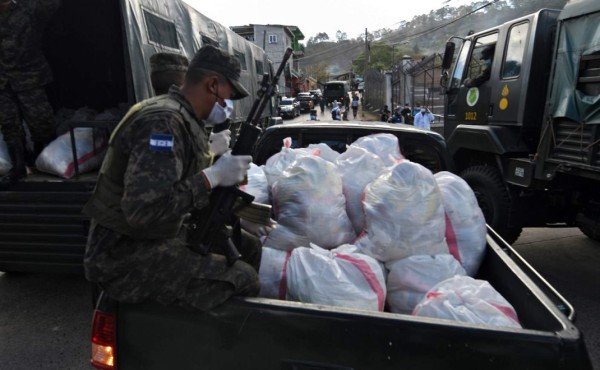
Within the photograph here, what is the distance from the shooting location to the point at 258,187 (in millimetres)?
2861

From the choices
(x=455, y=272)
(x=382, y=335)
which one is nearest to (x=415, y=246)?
(x=455, y=272)

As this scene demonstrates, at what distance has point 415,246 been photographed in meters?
2.13

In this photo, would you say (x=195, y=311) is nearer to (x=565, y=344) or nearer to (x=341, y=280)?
(x=341, y=280)

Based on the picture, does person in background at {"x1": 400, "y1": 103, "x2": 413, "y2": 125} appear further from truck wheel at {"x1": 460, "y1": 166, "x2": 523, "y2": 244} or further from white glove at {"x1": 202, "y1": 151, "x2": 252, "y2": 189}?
white glove at {"x1": 202, "y1": 151, "x2": 252, "y2": 189}

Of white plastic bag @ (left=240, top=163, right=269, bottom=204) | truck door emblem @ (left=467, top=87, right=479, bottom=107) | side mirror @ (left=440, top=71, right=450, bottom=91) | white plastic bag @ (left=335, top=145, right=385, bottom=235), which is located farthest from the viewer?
side mirror @ (left=440, top=71, right=450, bottom=91)

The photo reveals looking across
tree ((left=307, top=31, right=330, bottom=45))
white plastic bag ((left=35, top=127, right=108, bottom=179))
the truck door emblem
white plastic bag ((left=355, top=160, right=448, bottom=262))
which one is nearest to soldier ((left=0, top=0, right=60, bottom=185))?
white plastic bag ((left=35, top=127, right=108, bottom=179))

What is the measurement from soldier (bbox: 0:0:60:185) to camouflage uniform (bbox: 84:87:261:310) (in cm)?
245

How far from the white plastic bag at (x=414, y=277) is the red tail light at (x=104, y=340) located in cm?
119

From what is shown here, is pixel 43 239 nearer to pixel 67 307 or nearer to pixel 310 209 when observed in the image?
pixel 67 307

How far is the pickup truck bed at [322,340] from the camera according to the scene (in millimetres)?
1301

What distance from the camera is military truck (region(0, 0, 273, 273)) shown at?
11.2ft

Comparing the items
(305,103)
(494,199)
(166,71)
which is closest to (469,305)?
(166,71)

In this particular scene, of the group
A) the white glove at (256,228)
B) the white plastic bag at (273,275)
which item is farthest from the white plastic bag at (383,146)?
the white plastic bag at (273,275)

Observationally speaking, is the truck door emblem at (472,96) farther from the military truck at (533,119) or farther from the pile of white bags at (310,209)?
the pile of white bags at (310,209)
